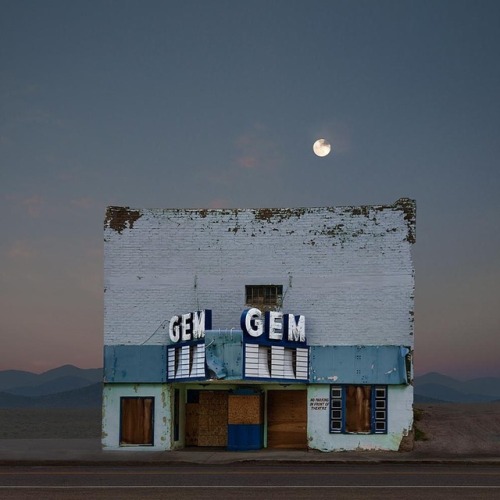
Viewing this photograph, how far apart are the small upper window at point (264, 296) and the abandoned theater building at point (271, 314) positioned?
0.05 m

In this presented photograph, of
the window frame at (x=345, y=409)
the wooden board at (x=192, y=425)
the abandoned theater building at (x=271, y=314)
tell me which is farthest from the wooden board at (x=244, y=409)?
the window frame at (x=345, y=409)

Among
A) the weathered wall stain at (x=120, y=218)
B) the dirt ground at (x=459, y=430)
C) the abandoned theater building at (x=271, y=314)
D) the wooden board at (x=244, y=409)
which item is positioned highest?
the weathered wall stain at (x=120, y=218)

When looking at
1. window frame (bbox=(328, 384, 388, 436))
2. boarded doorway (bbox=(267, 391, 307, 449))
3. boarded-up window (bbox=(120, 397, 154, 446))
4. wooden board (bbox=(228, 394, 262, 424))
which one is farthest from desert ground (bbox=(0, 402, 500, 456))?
boarded-up window (bbox=(120, 397, 154, 446))

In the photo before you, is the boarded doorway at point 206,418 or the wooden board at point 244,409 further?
the boarded doorway at point 206,418

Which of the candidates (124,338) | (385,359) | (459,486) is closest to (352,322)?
(385,359)

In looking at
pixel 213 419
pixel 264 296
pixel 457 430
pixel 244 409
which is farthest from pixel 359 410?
pixel 213 419

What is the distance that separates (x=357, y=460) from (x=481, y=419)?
29.7ft

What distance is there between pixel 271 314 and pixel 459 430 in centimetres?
910

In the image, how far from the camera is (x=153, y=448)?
106 feet

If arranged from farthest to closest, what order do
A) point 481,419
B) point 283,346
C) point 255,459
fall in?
1. point 481,419
2. point 283,346
3. point 255,459

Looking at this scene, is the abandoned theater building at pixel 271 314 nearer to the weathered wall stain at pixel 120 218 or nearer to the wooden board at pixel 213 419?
the weathered wall stain at pixel 120 218

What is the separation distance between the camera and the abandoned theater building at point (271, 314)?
104ft

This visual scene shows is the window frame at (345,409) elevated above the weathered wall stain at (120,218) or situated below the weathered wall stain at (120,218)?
below

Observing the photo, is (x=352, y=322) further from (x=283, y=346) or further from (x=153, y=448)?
(x=153, y=448)
